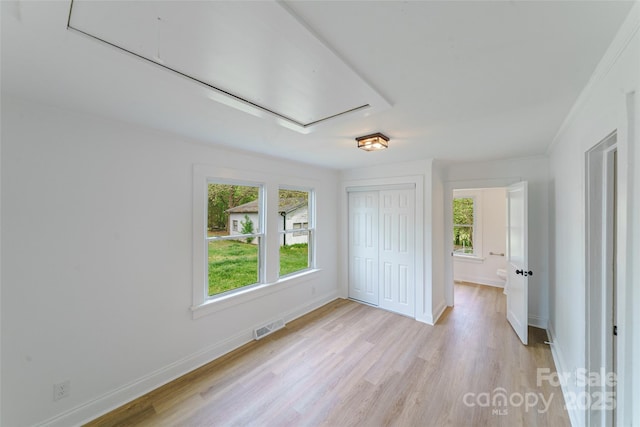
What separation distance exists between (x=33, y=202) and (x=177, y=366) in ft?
5.90

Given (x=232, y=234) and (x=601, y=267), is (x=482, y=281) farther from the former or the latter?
(x=232, y=234)

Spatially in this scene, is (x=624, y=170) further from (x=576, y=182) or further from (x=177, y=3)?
(x=177, y=3)

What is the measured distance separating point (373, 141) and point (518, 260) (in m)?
2.56

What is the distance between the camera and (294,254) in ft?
12.4

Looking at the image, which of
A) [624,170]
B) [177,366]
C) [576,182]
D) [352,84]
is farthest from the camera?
[177,366]

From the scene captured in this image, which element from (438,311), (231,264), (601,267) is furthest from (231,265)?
(601,267)

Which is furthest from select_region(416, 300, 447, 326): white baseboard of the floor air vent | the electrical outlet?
the electrical outlet

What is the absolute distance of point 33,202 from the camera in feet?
5.24

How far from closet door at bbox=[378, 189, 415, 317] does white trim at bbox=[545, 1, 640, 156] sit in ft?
6.97

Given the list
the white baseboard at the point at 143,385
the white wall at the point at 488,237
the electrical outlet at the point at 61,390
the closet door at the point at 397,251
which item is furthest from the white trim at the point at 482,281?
the electrical outlet at the point at 61,390

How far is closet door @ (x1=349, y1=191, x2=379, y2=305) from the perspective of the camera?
13.2ft

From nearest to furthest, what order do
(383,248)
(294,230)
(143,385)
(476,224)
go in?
(143,385) → (294,230) → (383,248) → (476,224)

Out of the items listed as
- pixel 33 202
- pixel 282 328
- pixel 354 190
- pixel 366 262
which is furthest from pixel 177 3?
pixel 366 262

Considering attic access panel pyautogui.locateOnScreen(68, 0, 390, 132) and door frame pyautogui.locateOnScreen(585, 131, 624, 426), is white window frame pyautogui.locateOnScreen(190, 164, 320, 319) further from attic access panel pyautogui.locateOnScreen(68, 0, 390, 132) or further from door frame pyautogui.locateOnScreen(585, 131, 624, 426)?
door frame pyautogui.locateOnScreen(585, 131, 624, 426)
